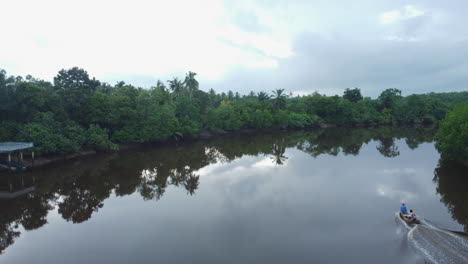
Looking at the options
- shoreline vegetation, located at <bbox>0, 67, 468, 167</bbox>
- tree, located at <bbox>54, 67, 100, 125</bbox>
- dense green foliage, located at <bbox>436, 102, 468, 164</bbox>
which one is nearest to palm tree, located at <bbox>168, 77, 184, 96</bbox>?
shoreline vegetation, located at <bbox>0, 67, 468, 167</bbox>

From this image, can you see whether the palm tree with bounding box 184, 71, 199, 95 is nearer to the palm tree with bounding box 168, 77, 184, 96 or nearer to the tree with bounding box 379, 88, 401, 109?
the palm tree with bounding box 168, 77, 184, 96

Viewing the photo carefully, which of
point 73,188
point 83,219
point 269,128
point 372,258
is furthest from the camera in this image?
point 269,128

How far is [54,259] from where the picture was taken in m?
10.4

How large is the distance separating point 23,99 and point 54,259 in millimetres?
22702

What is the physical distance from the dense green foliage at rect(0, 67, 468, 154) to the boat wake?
2943 cm

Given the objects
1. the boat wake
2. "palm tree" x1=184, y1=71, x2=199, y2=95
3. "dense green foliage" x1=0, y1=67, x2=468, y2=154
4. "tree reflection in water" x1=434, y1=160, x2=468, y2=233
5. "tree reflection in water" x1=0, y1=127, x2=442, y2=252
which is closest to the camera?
the boat wake

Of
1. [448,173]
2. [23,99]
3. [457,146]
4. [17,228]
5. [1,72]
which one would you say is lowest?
[17,228]

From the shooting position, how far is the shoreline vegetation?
1041 inches

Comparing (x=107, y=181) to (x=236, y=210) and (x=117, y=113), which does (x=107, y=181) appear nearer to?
(x=236, y=210)

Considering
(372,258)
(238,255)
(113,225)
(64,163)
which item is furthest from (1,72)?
(372,258)

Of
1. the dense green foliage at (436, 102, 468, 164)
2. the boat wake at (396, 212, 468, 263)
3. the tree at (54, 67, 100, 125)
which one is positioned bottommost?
the boat wake at (396, 212, 468, 263)

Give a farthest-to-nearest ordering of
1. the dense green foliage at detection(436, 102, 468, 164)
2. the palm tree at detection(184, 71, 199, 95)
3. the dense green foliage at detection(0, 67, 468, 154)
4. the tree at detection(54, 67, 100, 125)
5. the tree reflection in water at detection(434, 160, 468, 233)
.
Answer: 1. the palm tree at detection(184, 71, 199, 95)
2. the tree at detection(54, 67, 100, 125)
3. the dense green foliage at detection(0, 67, 468, 154)
4. the dense green foliage at detection(436, 102, 468, 164)
5. the tree reflection in water at detection(434, 160, 468, 233)

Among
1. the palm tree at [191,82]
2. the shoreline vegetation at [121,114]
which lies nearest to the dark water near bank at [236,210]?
the shoreline vegetation at [121,114]

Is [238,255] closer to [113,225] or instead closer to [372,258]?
[372,258]
